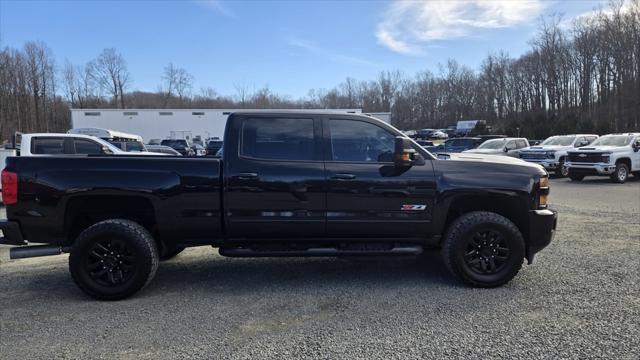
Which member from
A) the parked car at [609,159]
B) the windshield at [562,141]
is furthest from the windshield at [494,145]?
the parked car at [609,159]

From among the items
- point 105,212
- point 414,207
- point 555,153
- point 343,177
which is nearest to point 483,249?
point 414,207

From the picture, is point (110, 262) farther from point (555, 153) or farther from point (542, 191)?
point (555, 153)

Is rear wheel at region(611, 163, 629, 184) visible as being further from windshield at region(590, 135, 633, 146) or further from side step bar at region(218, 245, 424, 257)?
side step bar at region(218, 245, 424, 257)

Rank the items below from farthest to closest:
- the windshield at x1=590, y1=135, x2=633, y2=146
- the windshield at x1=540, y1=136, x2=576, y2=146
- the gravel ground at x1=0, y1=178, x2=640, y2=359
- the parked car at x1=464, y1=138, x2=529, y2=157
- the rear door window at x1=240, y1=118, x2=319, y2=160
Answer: the parked car at x1=464, y1=138, x2=529, y2=157
the windshield at x1=540, y1=136, x2=576, y2=146
the windshield at x1=590, y1=135, x2=633, y2=146
the rear door window at x1=240, y1=118, x2=319, y2=160
the gravel ground at x1=0, y1=178, x2=640, y2=359

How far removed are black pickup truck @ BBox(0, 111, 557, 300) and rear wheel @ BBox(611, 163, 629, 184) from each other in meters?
13.9

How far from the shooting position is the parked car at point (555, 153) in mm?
19250

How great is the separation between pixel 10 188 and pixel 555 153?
19645 millimetres

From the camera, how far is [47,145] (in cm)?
1172

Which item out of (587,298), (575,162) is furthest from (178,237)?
(575,162)

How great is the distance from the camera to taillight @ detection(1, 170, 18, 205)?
4711 mm

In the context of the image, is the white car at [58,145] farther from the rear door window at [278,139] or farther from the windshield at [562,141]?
the windshield at [562,141]

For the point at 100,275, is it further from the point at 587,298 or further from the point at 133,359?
the point at 587,298

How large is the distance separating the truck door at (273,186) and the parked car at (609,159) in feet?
50.2

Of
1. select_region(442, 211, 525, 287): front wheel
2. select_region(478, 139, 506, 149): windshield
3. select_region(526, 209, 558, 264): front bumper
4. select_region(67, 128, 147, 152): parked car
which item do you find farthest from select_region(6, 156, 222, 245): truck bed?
select_region(478, 139, 506, 149): windshield
